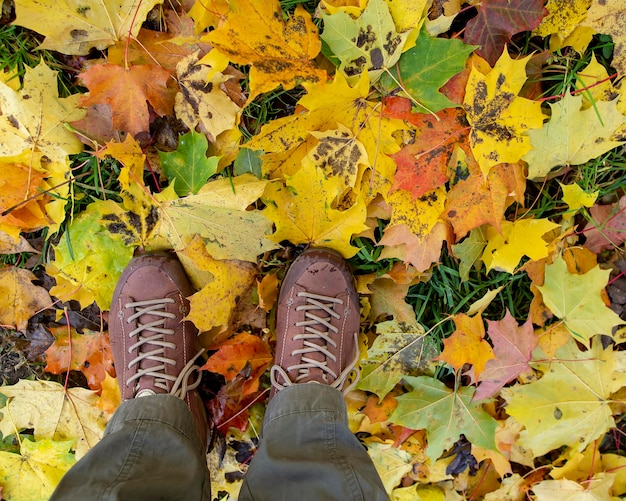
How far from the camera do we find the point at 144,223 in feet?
3.99

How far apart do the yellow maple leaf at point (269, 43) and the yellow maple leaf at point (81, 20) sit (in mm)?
274

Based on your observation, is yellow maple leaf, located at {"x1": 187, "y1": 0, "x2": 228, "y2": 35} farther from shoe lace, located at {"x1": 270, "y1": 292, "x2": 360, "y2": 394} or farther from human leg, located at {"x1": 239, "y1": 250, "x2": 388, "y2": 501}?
shoe lace, located at {"x1": 270, "y1": 292, "x2": 360, "y2": 394}

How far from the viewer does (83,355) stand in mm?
1396

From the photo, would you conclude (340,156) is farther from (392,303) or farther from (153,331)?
(153,331)

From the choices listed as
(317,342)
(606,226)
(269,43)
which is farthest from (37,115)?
(606,226)

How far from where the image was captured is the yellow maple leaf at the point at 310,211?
1102 mm

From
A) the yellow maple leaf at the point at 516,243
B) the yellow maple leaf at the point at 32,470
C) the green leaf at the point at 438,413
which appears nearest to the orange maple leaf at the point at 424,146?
the yellow maple leaf at the point at 516,243

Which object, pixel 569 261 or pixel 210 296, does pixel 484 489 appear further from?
pixel 210 296

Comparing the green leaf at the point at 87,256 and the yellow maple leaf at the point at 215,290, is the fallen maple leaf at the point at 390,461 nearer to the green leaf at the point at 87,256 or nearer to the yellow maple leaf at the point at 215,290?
the yellow maple leaf at the point at 215,290

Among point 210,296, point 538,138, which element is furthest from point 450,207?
point 210,296

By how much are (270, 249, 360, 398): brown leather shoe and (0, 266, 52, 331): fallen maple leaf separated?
735mm

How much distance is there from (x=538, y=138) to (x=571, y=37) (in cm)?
28

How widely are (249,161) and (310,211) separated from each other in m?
0.22

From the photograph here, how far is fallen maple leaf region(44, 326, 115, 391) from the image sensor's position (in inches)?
54.1
